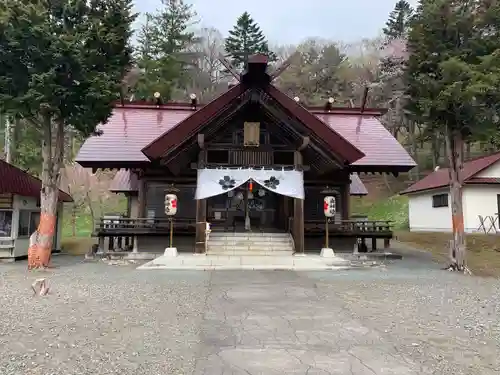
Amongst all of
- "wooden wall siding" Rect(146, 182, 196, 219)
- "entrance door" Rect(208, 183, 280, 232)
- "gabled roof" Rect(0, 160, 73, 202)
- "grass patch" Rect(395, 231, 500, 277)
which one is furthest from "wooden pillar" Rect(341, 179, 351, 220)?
"gabled roof" Rect(0, 160, 73, 202)

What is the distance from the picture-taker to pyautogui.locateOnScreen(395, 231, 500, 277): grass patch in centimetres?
1276

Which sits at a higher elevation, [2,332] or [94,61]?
[94,61]

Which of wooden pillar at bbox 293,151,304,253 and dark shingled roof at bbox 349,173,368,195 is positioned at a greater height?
dark shingled roof at bbox 349,173,368,195

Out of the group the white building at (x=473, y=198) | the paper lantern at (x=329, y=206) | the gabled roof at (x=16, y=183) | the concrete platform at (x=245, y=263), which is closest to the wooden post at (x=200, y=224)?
the concrete platform at (x=245, y=263)

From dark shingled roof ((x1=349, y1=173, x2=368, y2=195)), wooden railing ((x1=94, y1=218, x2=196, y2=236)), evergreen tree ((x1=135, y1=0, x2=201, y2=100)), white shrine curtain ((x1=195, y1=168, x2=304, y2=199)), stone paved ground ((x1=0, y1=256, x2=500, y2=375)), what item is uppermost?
evergreen tree ((x1=135, y1=0, x2=201, y2=100))

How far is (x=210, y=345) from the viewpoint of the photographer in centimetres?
448

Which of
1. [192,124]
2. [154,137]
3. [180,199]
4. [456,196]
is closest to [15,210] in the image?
[154,137]

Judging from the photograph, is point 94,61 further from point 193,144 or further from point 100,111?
point 193,144

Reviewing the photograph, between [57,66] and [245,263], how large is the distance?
731 centimetres

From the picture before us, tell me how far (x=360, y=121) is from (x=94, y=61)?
40.3 feet

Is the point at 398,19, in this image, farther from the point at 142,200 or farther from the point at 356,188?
the point at 142,200

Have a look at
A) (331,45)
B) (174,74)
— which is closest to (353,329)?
(174,74)

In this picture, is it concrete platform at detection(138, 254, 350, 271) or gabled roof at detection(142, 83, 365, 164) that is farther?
gabled roof at detection(142, 83, 365, 164)

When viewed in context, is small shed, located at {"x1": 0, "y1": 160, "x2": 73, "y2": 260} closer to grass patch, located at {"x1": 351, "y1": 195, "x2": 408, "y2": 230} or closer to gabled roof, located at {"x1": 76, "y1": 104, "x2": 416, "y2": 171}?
gabled roof, located at {"x1": 76, "y1": 104, "x2": 416, "y2": 171}
